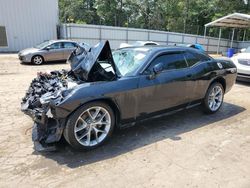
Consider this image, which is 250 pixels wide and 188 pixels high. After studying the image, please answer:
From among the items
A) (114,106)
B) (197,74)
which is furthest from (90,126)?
(197,74)

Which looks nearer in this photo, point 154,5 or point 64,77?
point 64,77

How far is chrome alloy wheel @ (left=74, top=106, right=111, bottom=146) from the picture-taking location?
3.65 meters

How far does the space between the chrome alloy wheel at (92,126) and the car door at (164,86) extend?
64 cm

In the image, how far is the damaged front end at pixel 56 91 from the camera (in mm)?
3486

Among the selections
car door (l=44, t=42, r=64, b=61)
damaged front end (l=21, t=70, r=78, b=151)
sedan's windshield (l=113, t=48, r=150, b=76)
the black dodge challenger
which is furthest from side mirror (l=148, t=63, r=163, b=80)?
car door (l=44, t=42, r=64, b=61)

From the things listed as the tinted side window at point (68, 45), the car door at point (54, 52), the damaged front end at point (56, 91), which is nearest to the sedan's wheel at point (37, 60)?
the car door at point (54, 52)

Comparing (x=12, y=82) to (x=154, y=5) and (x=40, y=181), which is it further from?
(x=154, y=5)

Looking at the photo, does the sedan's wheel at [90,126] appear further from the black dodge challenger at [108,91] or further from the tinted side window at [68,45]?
the tinted side window at [68,45]

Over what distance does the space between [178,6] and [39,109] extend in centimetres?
3986

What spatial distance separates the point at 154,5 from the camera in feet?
130

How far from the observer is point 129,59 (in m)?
4.54

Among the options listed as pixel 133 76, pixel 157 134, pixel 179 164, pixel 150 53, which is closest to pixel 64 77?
pixel 133 76

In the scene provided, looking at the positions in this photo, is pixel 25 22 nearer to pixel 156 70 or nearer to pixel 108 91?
pixel 156 70

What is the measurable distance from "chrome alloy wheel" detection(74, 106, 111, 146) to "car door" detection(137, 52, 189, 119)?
64 cm
